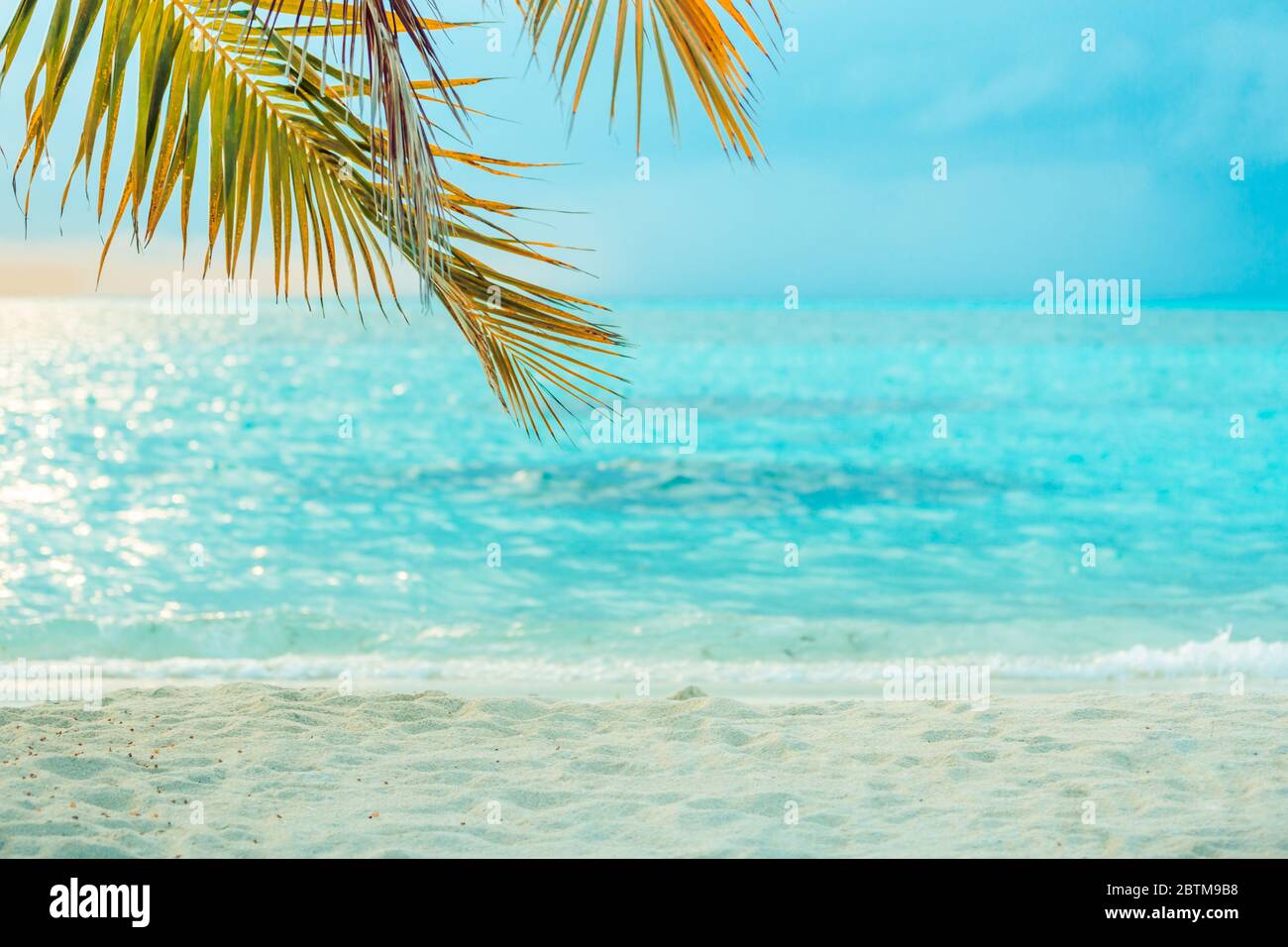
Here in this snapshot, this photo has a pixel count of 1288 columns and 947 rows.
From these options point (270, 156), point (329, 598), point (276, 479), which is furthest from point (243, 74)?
point (276, 479)

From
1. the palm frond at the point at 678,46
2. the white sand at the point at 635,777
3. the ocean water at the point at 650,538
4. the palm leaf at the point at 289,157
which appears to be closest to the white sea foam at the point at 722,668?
the ocean water at the point at 650,538

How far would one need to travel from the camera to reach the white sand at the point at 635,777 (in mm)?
3639

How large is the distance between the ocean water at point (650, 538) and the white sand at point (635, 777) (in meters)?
2.24

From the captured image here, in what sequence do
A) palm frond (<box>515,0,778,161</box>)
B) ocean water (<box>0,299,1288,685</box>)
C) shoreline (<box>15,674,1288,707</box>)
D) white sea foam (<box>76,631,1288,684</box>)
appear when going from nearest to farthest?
1. palm frond (<box>515,0,778,161</box>)
2. shoreline (<box>15,674,1288,707</box>)
3. white sea foam (<box>76,631,1288,684</box>)
4. ocean water (<box>0,299,1288,685</box>)

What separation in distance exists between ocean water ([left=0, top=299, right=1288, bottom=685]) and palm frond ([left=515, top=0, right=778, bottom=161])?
4925 millimetres

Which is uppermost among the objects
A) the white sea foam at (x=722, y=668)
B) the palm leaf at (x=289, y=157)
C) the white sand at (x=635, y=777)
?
the palm leaf at (x=289, y=157)

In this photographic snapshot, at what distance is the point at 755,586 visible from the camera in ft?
37.7

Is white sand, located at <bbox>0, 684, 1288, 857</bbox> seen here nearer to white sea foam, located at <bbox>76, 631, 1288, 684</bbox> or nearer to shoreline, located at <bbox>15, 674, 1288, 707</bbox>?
shoreline, located at <bbox>15, 674, 1288, 707</bbox>

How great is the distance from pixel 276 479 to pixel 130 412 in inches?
485

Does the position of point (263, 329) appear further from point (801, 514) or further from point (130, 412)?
point (801, 514)

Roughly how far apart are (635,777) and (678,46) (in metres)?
2.83

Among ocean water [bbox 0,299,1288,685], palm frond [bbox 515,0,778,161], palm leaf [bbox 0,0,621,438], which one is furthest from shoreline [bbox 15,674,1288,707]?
palm frond [bbox 515,0,778,161]

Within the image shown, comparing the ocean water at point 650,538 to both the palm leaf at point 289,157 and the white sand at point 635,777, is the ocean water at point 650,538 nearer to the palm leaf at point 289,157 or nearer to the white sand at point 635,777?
the white sand at point 635,777

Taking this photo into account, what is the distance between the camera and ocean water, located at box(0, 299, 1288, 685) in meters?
9.08
